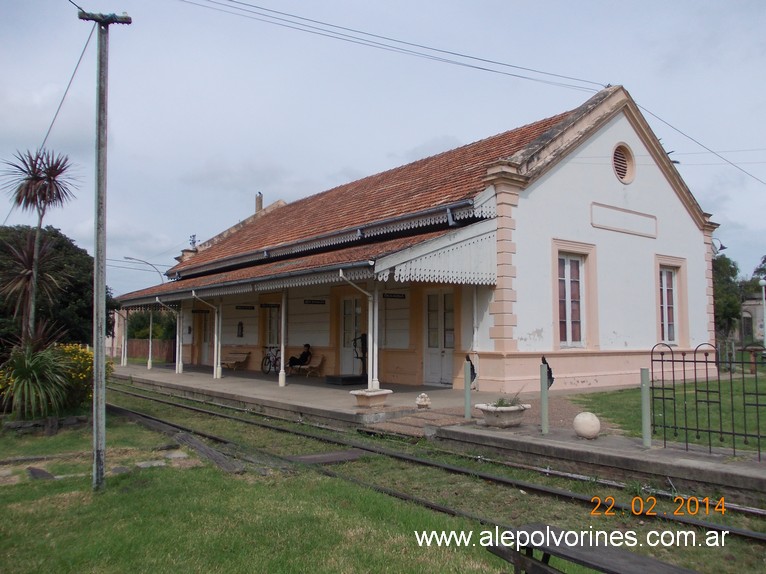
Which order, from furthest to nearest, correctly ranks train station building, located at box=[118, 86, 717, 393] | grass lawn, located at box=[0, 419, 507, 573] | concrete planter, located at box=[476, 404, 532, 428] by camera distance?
train station building, located at box=[118, 86, 717, 393]
concrete planter, located at box=[476, 404, 532, 428]
grass lawn, located at box=[0, 419, 507, 573]

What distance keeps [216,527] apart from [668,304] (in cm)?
1658

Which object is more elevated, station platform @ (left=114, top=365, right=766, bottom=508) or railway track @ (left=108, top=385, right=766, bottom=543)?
station platform @ (left=114, top=365, right=766, bottom=508)

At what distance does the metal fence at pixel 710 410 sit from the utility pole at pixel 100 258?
6060 mm

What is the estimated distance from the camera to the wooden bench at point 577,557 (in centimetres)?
330

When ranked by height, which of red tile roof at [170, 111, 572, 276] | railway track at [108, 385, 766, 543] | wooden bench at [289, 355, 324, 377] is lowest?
railway track at [108, 385, 766, 543]

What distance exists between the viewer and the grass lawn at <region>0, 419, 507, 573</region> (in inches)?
181

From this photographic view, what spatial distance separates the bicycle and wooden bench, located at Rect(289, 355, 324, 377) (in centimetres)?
249

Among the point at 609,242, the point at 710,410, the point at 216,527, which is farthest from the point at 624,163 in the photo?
the point at 216,527

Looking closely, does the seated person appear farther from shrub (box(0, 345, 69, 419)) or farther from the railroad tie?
the railroad tie

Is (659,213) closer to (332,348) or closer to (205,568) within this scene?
(332,348)

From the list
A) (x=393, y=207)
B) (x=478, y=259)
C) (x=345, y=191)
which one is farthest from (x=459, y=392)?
(x=345, y=191)

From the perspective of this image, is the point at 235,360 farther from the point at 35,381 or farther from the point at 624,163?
the point at 624,163

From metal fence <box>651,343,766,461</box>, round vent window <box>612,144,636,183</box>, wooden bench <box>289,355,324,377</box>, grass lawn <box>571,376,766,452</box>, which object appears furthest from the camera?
wooden bench <box>289,355,324,377</box>

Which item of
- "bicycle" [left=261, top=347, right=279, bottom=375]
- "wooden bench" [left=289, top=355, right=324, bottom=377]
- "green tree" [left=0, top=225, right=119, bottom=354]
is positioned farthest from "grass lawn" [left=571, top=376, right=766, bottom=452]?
"green tree" [left=0, top=225, right=119, bottom=354]
